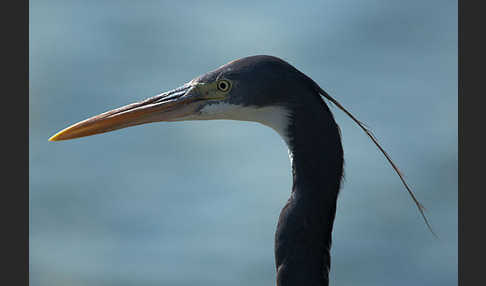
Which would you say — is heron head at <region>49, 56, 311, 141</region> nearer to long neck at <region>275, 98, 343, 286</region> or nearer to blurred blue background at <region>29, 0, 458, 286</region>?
long neck at <region>275, 98, 343, 286</region>

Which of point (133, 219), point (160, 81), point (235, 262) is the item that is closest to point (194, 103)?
point (235, 262)

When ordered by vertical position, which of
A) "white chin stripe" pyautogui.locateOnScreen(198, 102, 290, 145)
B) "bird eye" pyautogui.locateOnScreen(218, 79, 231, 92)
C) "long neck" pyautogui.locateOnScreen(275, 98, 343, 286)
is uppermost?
"bird eye" pyautogui.locateOnScreen(218, 79, 231, 92)

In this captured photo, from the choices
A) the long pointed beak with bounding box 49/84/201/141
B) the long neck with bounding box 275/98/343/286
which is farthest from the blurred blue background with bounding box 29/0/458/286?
the long neck with bounding box 275/98/343/286

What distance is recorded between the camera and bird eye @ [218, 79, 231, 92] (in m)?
3.34

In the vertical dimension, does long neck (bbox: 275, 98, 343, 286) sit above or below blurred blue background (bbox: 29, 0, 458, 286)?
below

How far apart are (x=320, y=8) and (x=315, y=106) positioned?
19.3 ft

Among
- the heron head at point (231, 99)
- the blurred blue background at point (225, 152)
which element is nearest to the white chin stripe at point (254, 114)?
the heron head at point (231, 99)

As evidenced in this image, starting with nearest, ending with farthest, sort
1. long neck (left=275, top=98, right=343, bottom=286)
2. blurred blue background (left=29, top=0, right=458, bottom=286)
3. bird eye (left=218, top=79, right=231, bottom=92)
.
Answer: long neck (left=275, top=98, right=343, bottom=286) < bird eye (left=218, top=79, right=231, bottom=92) < blurred blue background (left=29, top=0, right=458, bottom=286)

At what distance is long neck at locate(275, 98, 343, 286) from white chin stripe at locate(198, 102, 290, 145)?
51 millimetres

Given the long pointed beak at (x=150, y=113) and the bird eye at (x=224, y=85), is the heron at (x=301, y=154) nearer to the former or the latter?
the bird eye at (x=224, y=85)

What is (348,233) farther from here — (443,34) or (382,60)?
(443,34)

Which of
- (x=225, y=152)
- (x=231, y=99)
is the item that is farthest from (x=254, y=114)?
(x=225, y=152)

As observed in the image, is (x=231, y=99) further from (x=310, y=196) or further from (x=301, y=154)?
(x=310, y=196)

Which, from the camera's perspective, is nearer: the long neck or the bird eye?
the long neck
